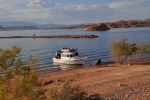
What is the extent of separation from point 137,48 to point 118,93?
85.7 ft

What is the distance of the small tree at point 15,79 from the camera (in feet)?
40.0

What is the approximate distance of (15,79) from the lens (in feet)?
40.6

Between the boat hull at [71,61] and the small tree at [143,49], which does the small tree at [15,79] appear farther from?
the boat hull at [71,61]

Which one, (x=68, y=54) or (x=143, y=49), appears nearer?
(x=143, y=49)

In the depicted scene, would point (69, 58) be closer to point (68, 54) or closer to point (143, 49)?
point (68, 54)

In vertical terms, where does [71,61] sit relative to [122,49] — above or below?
below

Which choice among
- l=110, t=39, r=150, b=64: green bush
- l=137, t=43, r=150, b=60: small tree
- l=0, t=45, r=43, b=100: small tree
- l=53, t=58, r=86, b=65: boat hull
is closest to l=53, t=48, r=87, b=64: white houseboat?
l=53, t=58, r=86, b=65: boat hull

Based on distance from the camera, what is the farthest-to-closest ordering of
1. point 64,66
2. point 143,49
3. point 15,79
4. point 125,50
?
point 64,66 → point 143,49 → point 125,50 → point 15,79

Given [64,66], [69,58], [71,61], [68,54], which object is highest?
[68,54]

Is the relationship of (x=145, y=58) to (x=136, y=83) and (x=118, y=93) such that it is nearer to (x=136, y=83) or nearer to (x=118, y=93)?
(x=136, y=83)

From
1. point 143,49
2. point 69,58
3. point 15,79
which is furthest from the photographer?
point 69,58

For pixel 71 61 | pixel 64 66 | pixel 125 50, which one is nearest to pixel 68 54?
pixel 71 61

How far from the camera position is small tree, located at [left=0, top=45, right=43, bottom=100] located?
12.2m

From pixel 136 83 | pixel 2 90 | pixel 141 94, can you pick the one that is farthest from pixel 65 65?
pixel 2 90
